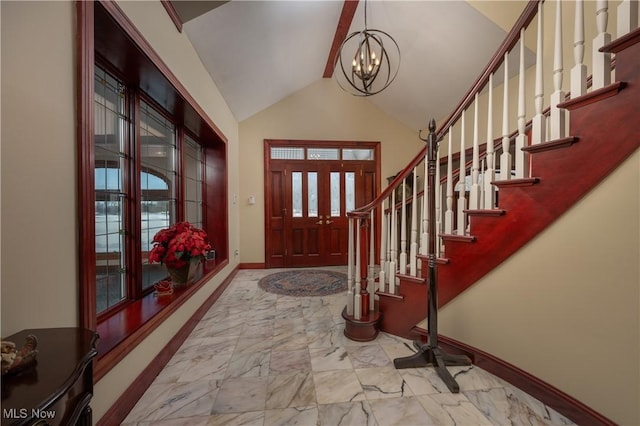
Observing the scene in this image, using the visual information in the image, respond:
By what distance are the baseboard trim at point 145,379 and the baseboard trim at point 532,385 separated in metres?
1.97

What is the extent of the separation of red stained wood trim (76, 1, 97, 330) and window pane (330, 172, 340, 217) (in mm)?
3885

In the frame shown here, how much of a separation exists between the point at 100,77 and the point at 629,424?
340 cm

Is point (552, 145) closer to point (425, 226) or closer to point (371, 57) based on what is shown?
point (425, 226)

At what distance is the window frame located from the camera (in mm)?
1111

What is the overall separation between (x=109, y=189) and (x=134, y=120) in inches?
24.4

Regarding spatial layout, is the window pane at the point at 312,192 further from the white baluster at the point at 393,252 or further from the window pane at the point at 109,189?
the window pane at the point at 109,189

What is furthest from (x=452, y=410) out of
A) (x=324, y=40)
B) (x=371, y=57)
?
(x=324, y=40)

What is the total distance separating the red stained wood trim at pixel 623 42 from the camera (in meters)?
1.03

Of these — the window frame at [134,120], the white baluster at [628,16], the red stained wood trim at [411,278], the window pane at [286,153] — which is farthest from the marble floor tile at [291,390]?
the window pane at [286,153]

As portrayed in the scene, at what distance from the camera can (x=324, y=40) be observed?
144 inches

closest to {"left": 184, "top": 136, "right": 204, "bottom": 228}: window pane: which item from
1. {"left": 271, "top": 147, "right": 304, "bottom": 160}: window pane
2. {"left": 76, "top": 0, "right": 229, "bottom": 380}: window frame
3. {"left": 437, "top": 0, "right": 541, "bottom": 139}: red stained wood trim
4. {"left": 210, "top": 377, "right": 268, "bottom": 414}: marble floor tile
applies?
{"left": 76, "top": 0, "right": 229, "bottom": 380}: window frame

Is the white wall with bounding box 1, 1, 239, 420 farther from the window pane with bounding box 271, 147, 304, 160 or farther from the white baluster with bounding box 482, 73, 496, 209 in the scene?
the window pane with bounding box 271, 147, 304, 160

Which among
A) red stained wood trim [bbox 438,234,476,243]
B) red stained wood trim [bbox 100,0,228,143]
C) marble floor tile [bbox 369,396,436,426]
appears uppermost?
red stained wood trim [bbox 100,0,228,143]

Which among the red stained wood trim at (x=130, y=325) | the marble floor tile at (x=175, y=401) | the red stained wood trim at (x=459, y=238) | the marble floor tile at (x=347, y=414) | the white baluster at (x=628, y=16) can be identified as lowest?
the marble floor tile at (x=175, y=401)
